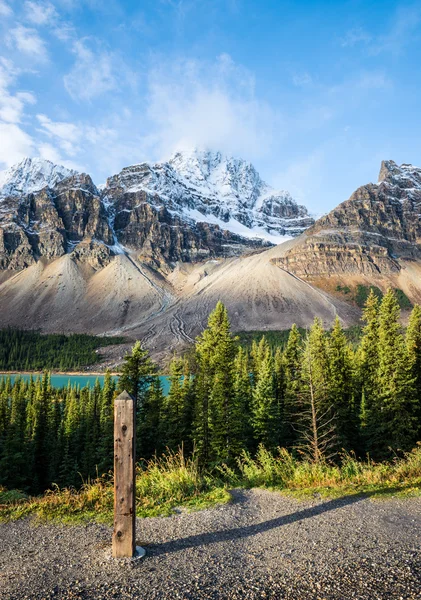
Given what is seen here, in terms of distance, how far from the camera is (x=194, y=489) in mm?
9680

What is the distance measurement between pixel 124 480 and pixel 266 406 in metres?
26.5

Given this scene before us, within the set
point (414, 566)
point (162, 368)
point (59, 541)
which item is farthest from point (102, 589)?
point (162, 368)

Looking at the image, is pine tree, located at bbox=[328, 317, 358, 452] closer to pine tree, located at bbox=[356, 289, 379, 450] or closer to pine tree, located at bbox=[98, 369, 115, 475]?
pine tree, located at bbox=[356, 289, 379, 450]

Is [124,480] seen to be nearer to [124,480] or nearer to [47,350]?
[124,480]

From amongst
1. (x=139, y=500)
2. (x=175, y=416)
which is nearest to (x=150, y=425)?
(x=175, y=416)

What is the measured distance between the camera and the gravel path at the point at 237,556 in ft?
17.1

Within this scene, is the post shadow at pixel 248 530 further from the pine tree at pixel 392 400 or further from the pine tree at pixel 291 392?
the pine tree at pixel 392 400

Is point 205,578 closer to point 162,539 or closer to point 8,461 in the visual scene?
point 162,539

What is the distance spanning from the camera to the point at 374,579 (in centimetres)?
539

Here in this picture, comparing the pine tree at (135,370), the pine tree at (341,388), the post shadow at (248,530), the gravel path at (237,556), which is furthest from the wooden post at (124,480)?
the pine tree at (341,388)

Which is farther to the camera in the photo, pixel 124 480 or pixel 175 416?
pixel 175 416

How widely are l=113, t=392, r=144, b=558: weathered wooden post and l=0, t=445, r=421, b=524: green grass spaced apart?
181 cm

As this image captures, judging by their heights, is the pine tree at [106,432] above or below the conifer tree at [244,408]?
below

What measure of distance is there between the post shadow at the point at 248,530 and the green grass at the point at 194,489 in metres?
0.46
